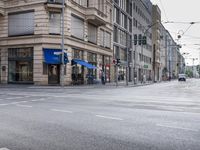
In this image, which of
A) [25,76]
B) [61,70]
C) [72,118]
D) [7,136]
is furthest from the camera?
[25,76]

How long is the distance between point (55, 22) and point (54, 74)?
17.6 feet

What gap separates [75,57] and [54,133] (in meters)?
30.0

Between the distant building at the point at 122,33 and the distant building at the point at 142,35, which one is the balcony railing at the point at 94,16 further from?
the distant building at the point at 142,35

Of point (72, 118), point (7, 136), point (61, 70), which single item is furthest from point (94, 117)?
point (61, 70)

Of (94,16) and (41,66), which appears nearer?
(41,66)

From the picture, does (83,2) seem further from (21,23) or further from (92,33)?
(21,23)

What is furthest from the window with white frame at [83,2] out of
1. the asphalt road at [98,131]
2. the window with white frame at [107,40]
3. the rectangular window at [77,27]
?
the asphalt road at [98,131]

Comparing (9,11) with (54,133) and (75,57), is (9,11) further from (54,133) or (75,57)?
(54,133)

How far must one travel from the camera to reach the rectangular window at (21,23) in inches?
1390

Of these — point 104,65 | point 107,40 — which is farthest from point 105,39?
point 104,65

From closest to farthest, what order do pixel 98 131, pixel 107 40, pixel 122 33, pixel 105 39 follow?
pixel 98 131 → pixel 105 39 → pixel 107 40 → pixel 122 33

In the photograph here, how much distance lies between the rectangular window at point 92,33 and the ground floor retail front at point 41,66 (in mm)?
2547

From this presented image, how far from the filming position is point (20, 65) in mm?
36156

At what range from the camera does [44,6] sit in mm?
34125
